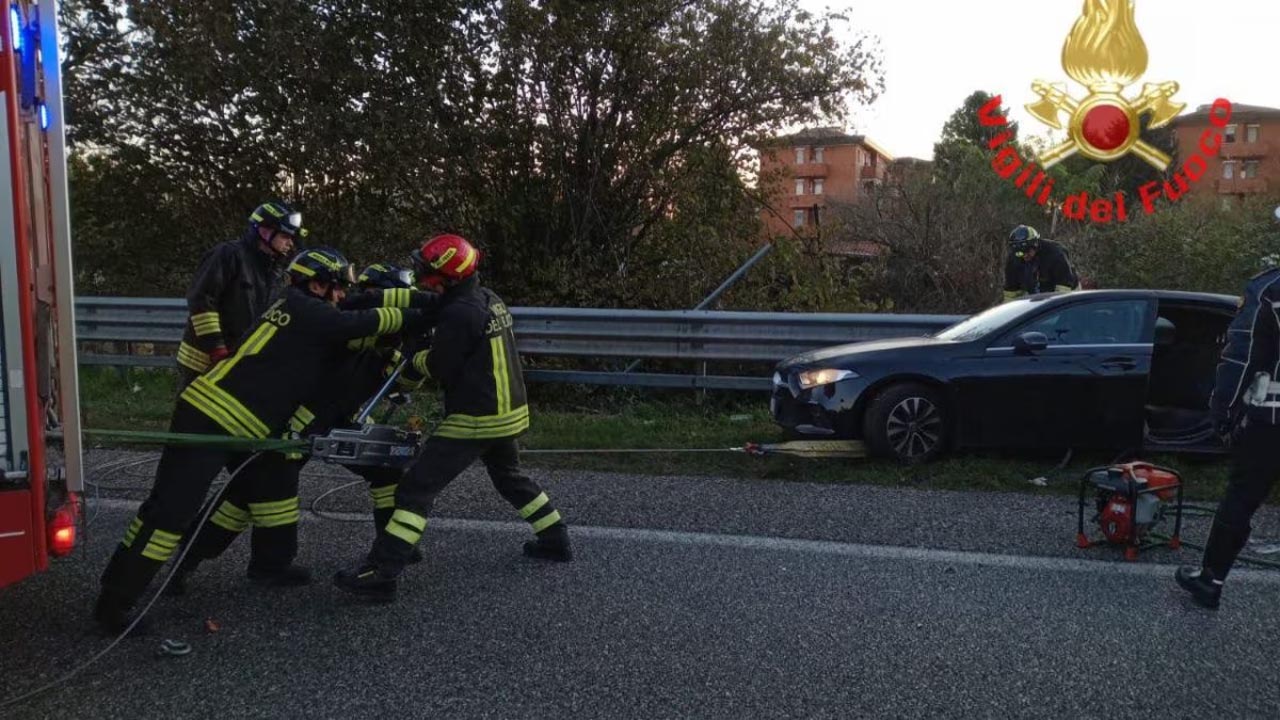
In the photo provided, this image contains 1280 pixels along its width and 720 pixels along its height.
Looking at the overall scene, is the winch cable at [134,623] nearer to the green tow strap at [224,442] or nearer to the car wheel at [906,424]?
the green tow strap at [224,442]

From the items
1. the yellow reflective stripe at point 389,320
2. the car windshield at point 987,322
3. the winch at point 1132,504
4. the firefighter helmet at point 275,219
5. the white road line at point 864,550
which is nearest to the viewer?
the yellow reflective stripe at point 389,320

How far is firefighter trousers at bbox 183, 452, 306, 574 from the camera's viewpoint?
424 centimetres

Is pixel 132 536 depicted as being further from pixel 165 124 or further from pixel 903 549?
pixel 165 124

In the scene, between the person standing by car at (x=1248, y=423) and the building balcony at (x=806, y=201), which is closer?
the person standing by car at (x=1248, y=423)

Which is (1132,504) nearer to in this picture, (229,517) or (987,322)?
(987,322)

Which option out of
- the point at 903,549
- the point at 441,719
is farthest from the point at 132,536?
the point at 903,549

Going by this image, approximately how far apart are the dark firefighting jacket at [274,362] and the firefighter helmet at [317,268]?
4.0 inches

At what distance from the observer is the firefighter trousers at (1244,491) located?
12.9ft

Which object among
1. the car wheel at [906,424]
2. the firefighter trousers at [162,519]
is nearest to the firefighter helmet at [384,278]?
the firefighter trousers at [162,519]

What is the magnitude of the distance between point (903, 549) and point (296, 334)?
3148 mm

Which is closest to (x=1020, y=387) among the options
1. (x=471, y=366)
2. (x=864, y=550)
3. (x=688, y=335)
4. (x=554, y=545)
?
(x=864, y=550)

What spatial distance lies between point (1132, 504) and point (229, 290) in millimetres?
4992

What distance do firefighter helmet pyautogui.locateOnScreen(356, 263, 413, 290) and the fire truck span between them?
5.09 ft

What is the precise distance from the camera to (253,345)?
3934mm
